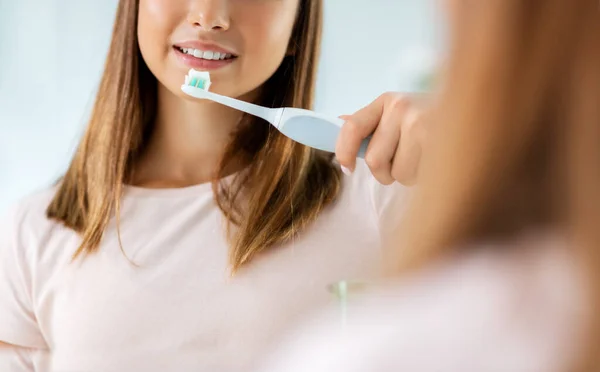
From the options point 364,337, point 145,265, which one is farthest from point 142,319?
point 364,337

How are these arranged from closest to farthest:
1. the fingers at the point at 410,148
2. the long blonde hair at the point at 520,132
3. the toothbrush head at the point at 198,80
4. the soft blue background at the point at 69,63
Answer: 1. the long blonde hair at the point at 520,132
2. the fingers at the point at 410,148
3. the toothbrush head at the point at 198,80
4. the soft blue background at the point at 69,63

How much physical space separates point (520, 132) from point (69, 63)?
69cm

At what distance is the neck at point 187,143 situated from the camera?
1.99 ft

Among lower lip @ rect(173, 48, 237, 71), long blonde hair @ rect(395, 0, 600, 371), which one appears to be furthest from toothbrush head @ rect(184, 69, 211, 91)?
long blonde hair @ rect(395, 0, 600, 371)

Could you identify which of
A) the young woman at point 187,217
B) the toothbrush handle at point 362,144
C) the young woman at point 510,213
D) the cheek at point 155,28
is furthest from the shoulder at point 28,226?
the young woman at point 510,213

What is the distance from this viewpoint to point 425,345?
0.67ft

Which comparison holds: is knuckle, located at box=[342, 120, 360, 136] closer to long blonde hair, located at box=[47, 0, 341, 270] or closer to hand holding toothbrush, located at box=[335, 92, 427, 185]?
hand holding toothbrush, located at box=[335, 92, 427, 185]

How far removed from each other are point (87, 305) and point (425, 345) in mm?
415

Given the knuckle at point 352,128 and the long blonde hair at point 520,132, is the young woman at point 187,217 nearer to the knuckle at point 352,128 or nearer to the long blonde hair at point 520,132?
the knuckle at point 352,128

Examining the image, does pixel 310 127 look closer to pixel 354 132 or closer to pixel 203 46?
pixel 354 132

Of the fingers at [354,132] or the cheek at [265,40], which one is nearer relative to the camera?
the fingers at [354,132]

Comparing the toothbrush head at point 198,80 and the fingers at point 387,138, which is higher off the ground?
the toothbrush head at point 198,80

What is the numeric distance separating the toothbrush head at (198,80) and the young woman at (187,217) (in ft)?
0.07

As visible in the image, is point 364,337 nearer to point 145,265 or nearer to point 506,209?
point 506,209
